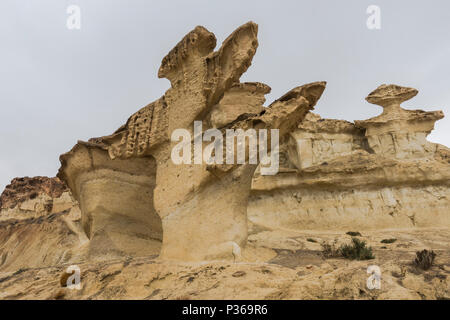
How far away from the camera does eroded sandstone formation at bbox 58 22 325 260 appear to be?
647cm

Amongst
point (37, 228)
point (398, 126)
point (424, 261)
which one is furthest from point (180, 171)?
point (398, 126)

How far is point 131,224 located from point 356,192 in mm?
10494

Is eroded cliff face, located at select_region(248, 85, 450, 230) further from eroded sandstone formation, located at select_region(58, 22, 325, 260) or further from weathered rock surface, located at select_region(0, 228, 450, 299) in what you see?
weathered rock surface, located at select_region(0, 228, 450, 299)

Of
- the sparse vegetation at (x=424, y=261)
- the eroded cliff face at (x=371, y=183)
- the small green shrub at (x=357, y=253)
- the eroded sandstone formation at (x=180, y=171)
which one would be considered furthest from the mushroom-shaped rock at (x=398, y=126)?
the sparse vegetation at (x=424, y=261)

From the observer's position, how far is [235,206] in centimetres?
654

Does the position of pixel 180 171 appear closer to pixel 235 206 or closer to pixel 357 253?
pixel 235 206

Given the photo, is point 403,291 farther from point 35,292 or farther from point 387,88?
point 387,88

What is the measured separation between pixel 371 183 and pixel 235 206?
1018cm

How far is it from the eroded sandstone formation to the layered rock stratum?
1.2 inches

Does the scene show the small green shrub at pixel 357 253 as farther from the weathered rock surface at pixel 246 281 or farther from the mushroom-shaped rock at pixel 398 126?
the mushroom-shaped rock at pixel 398 126

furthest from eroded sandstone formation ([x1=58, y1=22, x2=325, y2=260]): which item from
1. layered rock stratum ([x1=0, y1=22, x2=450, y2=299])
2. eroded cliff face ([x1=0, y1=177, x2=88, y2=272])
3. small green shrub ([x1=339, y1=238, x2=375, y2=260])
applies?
eroded cliff face ([x1=0, y1=177, x2=88, y2=272])

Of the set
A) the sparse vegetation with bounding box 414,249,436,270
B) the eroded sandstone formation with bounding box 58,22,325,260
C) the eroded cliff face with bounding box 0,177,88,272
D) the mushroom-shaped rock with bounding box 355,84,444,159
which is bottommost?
the eroded cliff face with bounding box 0,177,88,272

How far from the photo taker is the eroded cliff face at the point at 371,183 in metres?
13.8

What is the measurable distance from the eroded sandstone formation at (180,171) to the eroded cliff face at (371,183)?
7.77 metres
